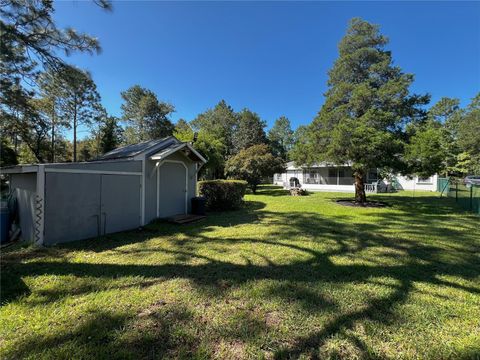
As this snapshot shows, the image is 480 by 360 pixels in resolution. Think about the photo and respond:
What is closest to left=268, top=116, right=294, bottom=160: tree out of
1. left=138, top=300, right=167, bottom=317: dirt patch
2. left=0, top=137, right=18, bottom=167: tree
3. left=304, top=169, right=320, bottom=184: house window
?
left=304, top=169, right=320, bottom=184: house window

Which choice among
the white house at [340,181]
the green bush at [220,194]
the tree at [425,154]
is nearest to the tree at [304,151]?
the tree at [425,154]

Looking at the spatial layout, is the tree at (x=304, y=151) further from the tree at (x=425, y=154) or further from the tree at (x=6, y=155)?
the tree at (x=6, y=155)

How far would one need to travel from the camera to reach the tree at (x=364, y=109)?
35.7 feet

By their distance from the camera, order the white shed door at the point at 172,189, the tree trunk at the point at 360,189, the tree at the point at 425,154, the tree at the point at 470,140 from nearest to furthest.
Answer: the white shed door at the point at 172,189 < the tree at the point at 425,154 < the tree trunk at the point at 360,189 < the tree at the point at 470,140

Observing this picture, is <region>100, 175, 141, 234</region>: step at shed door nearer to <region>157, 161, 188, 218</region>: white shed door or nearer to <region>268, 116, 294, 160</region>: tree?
<region>157, 161, 188, 218</region>: white shed door

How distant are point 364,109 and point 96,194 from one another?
12837 millimetres

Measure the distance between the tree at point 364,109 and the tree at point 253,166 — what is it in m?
7.82

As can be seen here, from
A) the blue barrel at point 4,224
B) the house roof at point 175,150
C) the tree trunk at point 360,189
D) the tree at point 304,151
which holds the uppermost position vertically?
the tree at point 304,151

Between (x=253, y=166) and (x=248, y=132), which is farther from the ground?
(x=248, y=132)

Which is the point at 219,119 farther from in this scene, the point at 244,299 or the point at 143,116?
the point at 244,299

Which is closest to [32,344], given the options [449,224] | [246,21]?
[449,224]

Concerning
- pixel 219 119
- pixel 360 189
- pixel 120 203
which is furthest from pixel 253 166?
pixel 219 119

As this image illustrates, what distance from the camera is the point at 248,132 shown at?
38.8 metres

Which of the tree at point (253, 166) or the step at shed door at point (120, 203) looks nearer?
the step at shed door at point (120, 203)
